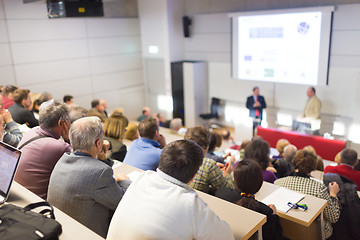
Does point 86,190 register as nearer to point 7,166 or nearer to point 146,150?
point 7,166

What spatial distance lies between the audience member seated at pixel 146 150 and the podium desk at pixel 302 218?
3.17 ft

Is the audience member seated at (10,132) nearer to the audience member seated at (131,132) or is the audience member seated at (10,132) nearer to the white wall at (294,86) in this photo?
the audience member seated at (131,132)

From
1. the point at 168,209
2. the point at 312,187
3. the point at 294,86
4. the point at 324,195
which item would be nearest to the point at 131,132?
the point at 312,187

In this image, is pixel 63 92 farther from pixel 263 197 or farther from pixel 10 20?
pixel 263 197

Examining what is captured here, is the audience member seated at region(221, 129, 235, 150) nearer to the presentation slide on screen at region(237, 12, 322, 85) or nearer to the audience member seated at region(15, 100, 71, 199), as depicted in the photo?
the presentation slide on screen at region(237, 12, 322, 85)

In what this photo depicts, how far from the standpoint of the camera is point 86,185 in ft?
6.47

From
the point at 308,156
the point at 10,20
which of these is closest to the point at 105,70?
the point at 10,20

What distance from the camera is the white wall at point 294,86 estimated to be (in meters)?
6.45

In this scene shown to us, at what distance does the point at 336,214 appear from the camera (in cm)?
291

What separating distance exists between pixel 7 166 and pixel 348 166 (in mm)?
3647

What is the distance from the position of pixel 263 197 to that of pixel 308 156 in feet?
2.77

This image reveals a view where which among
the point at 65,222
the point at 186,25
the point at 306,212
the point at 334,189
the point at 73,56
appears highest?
the point at 186,25

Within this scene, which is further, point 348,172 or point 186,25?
point 186,25

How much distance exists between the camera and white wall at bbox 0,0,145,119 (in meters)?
7.36
